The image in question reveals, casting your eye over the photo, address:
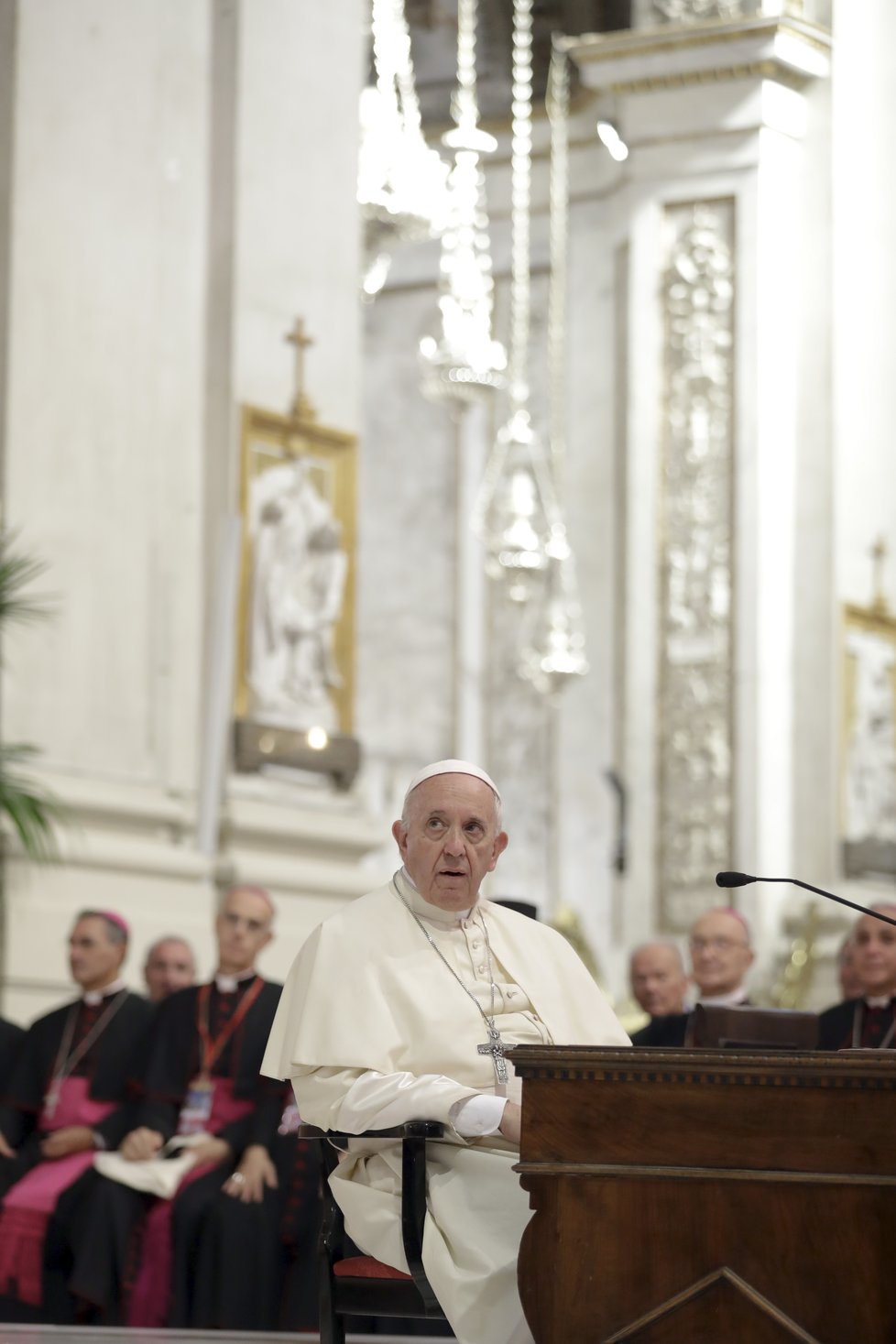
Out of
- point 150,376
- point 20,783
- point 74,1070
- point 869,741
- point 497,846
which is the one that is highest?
point 150,376

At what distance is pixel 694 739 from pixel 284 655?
5.33m

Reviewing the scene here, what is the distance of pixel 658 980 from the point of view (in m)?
8.31

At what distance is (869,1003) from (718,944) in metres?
0.53

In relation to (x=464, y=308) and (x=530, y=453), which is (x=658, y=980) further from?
(x=530, y=453)

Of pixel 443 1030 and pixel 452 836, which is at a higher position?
pixel 452 836

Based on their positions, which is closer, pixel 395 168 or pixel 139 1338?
pixel 139 1338

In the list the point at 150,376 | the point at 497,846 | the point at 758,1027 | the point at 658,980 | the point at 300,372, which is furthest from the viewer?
the point at 300,372

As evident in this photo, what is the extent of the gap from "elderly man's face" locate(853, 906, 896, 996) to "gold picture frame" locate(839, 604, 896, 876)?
679 centimetres

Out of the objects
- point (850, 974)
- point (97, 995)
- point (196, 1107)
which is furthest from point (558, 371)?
point (196, 1107)

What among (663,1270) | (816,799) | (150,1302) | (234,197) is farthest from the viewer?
(816,799)

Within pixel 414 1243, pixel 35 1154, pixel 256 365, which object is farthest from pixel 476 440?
pixel 414 1243

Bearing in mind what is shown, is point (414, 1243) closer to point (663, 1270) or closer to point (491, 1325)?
point (491, 1325)

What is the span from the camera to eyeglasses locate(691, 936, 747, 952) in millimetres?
7754

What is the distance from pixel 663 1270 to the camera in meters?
3.88
